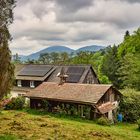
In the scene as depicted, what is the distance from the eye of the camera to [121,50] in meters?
71.2

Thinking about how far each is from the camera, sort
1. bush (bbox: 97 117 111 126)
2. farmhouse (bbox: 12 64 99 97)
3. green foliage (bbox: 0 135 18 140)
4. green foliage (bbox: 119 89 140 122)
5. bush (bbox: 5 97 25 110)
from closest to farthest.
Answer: green foliage (bbox: 0 135 18 140) → bush (bbox: 97 117 111 126) → green foliage (bbox: 119 89 140 122) → bush (bbox: 5 97 25 110) → farmhouse (bbox: 12 64 99 97)

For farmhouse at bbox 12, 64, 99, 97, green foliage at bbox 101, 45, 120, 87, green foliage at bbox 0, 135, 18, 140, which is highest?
green foliage at bbox 101, 45, 120, 87

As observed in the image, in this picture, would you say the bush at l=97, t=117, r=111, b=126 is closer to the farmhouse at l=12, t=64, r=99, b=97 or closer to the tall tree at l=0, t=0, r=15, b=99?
the tall tree at l=0, t=0, r=15, b=99

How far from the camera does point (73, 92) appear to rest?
38625 millimetres

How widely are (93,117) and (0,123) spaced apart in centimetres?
1325

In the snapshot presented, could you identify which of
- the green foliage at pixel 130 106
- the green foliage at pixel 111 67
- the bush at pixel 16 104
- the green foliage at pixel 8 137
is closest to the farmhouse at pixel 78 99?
the green foliage at pixel 130 106

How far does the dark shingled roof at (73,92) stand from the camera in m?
36.1

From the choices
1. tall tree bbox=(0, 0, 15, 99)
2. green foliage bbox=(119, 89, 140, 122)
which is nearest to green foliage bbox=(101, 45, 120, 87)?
green foliage bbox=(119, 89, 140, 122)

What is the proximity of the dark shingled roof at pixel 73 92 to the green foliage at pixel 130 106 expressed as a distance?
14.1 feet

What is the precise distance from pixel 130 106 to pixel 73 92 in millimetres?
8424

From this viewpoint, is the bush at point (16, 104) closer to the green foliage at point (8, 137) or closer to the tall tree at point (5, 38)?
the tall tree at point (5, 38)

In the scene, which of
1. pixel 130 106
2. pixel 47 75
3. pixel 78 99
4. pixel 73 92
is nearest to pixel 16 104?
pixel 73 92

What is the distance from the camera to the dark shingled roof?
3606cm

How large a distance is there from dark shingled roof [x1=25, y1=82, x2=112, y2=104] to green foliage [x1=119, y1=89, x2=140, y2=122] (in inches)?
169
